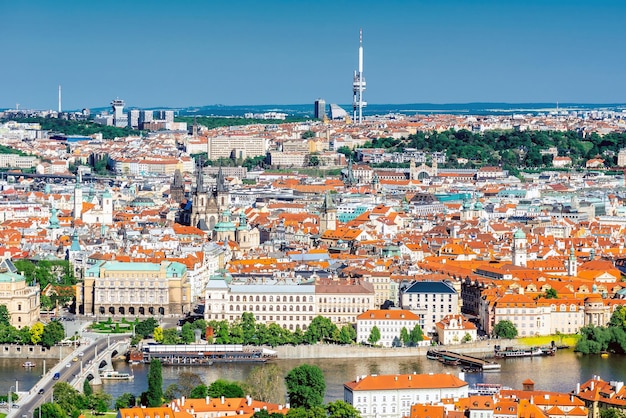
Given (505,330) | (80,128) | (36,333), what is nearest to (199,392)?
(36,333)

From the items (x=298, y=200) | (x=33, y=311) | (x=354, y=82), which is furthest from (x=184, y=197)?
(x=354, y=82)

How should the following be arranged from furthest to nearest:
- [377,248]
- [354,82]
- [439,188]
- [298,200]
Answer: [354,82]
[439,188]
[298,200]
[377,248]

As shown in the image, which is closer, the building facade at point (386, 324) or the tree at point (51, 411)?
the tree at point (51, 411)

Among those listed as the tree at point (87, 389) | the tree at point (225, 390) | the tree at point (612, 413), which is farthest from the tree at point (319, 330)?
the tree at point (612, 413)

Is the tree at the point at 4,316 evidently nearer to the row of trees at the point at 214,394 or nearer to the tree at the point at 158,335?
the tree at the point at 158,335

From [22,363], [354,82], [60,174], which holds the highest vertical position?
[354,82]

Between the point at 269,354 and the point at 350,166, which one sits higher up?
the point at 350,166

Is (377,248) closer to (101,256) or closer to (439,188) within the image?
(101,256)
